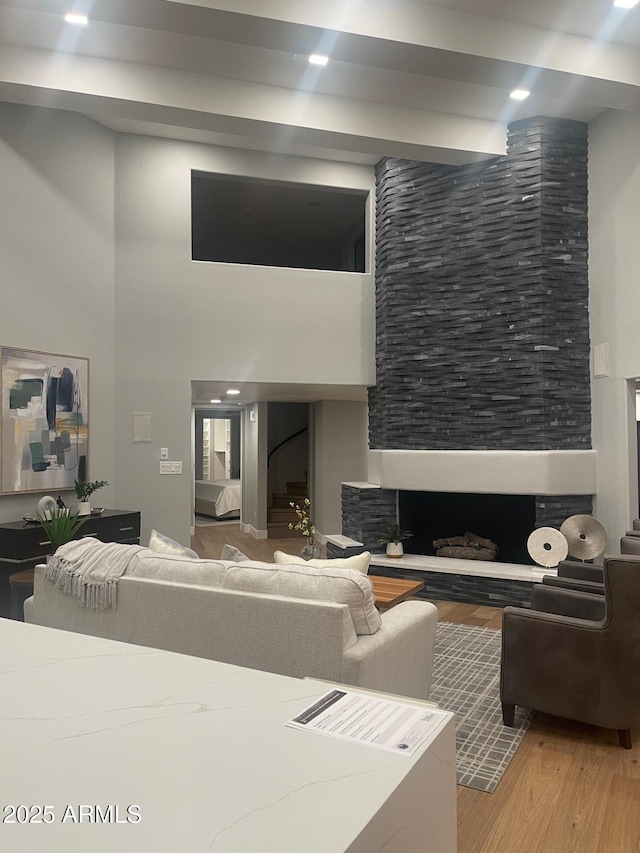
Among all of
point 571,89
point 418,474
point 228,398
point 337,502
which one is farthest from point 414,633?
point 228,398

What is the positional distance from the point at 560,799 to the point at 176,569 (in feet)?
6.00

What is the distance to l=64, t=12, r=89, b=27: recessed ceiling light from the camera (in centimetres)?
381

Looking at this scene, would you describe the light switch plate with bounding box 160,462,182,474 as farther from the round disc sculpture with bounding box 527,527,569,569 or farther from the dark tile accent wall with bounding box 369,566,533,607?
the round disc sculpture with bounding box 527,527,569,569

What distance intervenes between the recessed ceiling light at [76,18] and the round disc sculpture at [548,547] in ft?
16.3

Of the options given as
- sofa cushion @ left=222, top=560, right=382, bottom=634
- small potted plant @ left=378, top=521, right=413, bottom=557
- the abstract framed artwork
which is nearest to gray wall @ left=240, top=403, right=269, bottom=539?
small potted plant @ left=378, top=521, right=413, bottom=557

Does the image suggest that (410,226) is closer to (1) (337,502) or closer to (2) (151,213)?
(2) (151,213)

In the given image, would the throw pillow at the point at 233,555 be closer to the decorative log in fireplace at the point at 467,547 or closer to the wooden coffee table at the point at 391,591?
the wooden coffee table at the point at 391,591

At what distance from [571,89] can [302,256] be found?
19.2 ft

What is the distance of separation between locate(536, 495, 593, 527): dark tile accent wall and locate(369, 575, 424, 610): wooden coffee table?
197 centimetres

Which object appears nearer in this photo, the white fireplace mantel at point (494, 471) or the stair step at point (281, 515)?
the white fireplace mantel at point (494, 471)

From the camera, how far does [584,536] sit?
5.31 metres

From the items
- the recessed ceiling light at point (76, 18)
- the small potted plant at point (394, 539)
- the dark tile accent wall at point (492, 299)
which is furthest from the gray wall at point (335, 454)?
the recessed ceiling light at point (76, 18)

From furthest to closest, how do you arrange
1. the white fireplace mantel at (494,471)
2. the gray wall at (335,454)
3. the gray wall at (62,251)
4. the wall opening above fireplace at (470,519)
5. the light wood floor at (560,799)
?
the gray wall at (335,454) → the wall opening above fireplace at (470,519) → the white fireplace mantel at (494,471) → the gray wall at (62,251) → the light wood floor at (560,799)

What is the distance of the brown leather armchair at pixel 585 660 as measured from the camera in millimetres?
2758
